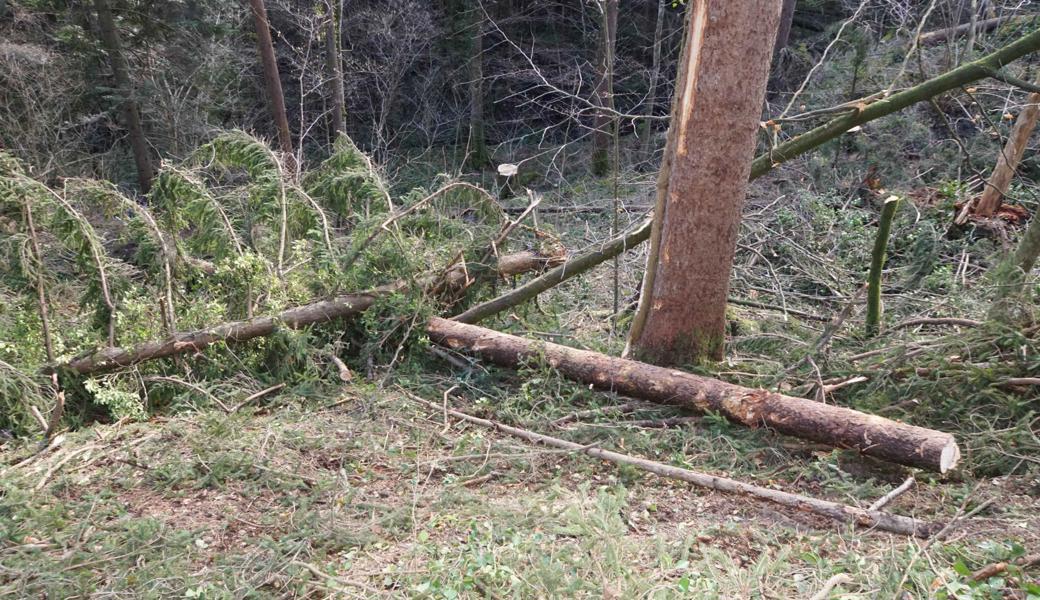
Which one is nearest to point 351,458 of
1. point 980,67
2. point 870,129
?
point 980,67

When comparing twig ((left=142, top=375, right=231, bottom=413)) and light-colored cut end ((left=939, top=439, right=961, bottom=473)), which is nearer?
light-colored cut end ((left=939, top=439, right=961, bottom=473))

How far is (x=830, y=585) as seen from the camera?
2479 mm

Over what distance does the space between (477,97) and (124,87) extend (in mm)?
6856

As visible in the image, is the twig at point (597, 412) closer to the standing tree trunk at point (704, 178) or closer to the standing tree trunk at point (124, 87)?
the standing tree trunk at point (704, 178)

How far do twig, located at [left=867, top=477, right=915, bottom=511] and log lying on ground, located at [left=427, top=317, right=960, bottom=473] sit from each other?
0.12m

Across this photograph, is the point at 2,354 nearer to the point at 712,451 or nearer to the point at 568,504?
the point at 568,504

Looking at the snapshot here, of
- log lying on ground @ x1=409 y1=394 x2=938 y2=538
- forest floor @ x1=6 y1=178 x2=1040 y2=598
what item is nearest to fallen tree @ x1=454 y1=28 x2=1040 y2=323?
forest floor @ x1=6 y1=178 x2=1040 y2=598

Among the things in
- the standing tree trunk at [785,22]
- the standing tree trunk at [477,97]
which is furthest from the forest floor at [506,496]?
the standing tree trunk at [477,97]

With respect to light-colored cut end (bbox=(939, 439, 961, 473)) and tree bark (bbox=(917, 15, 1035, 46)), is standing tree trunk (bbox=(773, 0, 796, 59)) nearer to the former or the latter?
tree bark (bbox=(917, 15, 1035, 46))

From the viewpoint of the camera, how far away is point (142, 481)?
361 centimetres

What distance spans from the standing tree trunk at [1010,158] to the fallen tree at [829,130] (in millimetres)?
2625

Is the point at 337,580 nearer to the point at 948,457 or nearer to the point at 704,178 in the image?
the point at 948,457

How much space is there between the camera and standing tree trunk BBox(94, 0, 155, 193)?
1128cm

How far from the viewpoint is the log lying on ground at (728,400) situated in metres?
3.39
